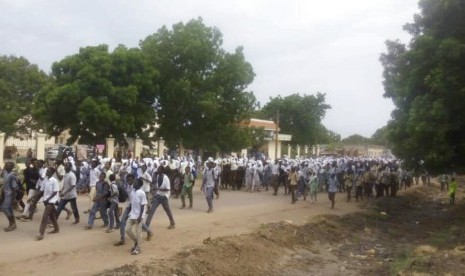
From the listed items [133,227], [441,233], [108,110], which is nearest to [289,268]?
[133,227]

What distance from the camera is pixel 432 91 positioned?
62.2 feet

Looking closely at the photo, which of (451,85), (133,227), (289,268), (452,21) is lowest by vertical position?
(289,268)

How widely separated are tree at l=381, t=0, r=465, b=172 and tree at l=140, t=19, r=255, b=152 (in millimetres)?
16199

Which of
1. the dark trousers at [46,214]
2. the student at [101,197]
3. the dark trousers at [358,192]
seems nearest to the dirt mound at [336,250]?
the dark trousers at [358,192]

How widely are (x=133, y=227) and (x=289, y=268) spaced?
4141 millimetres

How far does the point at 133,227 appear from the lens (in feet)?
38.0

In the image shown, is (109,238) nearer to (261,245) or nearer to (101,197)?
(101,197)

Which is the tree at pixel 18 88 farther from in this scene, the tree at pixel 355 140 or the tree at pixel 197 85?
the tree at pixel 355 140

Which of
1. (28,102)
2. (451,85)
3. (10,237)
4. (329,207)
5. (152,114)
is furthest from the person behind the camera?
(28,102)

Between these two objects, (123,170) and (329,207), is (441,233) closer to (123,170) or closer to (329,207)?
(329,207)

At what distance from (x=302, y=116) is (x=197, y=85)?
93.2 ft

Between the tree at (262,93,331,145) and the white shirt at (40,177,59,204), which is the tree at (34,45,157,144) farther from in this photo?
the tree at (262,93,331,145)

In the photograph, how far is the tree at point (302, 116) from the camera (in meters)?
63.4

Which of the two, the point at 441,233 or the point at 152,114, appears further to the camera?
the point at 152,114
